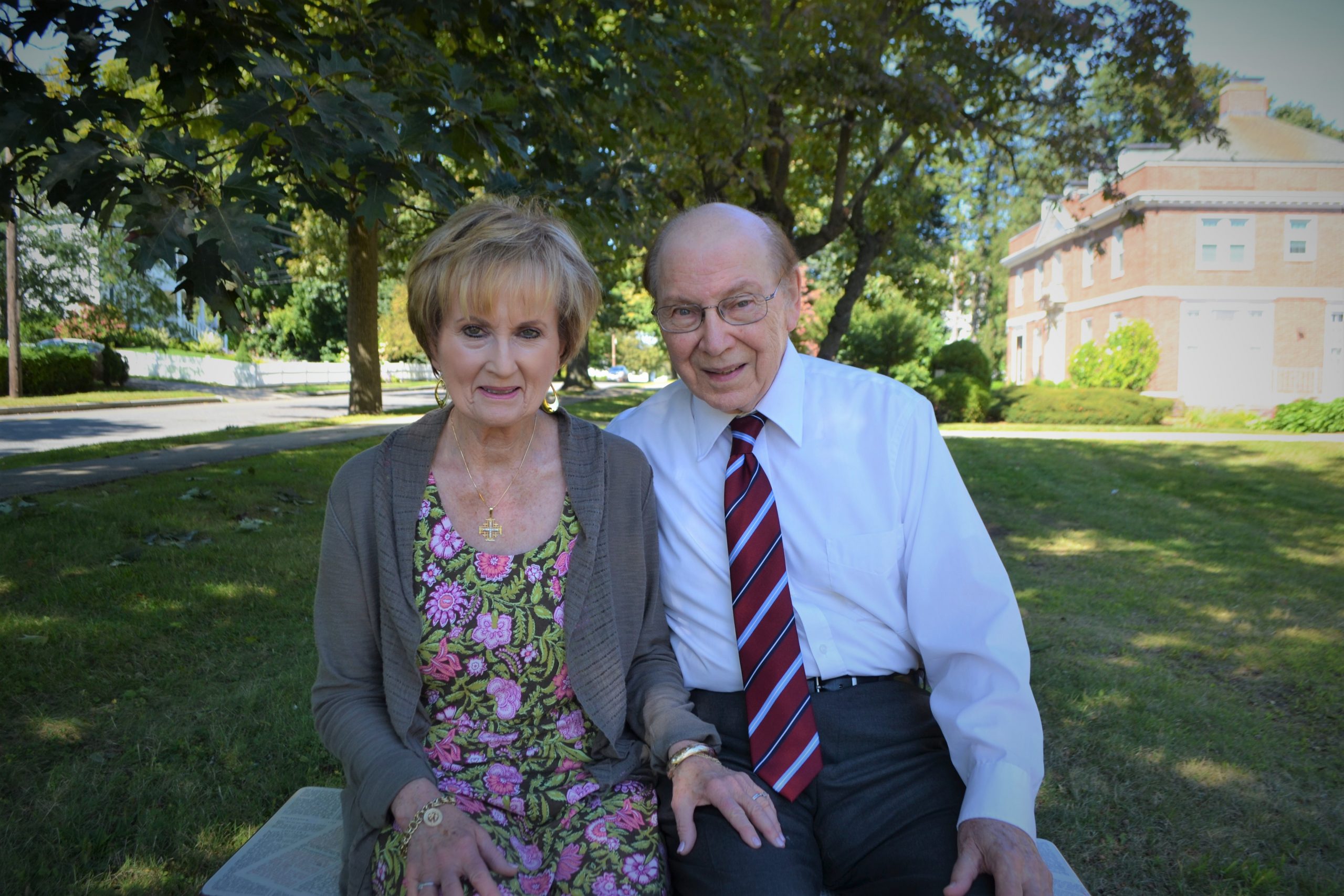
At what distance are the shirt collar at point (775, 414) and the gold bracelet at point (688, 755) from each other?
2.71 ft

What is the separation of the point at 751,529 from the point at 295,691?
9.18ft

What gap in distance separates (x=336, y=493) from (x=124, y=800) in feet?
6.29

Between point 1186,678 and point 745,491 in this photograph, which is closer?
point 745,491

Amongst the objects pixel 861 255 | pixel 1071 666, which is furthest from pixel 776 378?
pixel 861 255

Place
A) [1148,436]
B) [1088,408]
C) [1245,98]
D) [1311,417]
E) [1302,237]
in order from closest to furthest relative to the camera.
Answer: [1148,436] → [1311,417] → [1088,408] → [1302,237] → [1245,98]

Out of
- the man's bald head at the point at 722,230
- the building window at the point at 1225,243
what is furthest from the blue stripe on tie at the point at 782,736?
the building window at the point at 1225,243

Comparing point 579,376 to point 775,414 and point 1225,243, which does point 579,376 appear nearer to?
point 1225,243

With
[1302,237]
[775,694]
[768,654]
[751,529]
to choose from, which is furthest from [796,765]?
[1302,237]

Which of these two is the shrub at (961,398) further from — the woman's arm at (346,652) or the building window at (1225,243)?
the woman's arm at (346,652)

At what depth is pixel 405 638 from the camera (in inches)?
77.7

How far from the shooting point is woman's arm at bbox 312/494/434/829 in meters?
1.95

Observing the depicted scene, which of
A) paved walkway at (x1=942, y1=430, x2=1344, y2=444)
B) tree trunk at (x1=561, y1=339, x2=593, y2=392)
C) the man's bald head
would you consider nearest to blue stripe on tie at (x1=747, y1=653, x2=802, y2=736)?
the man's bald head

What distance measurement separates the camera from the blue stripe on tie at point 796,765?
2047mm

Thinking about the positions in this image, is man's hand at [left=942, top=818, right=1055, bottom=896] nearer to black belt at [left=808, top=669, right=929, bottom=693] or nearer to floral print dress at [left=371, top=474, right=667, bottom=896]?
black belt at [left=808, top=669, right=929, bottom=693]
